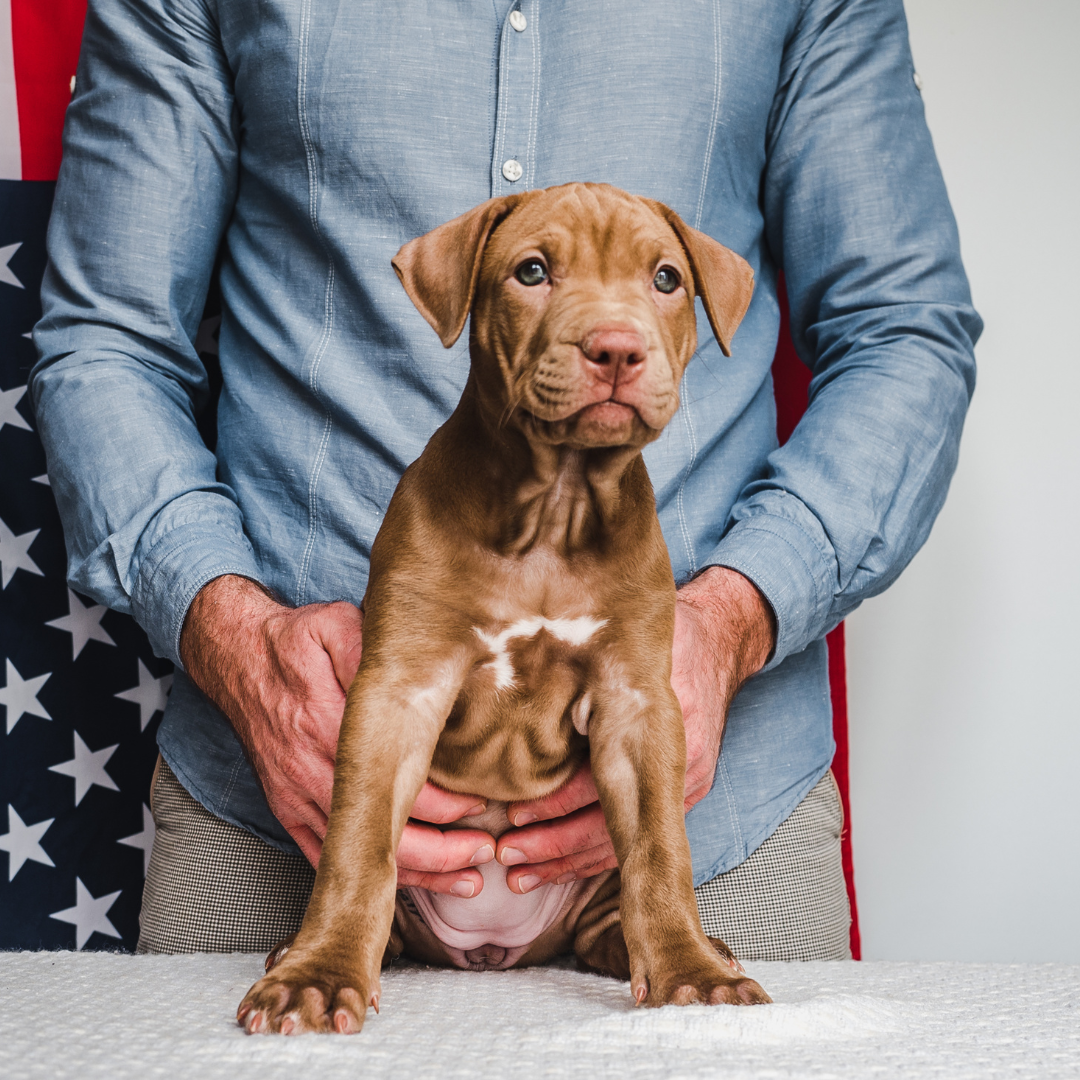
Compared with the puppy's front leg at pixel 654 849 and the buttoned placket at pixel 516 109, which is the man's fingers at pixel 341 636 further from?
the buttoned placket at pixel 516 109

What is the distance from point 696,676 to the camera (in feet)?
6.12

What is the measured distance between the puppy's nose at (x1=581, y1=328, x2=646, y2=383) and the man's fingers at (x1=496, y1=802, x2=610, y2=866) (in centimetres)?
75


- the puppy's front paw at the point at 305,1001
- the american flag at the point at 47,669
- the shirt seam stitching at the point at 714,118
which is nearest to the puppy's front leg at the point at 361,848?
the puppy's front paw at the point at 305,1001

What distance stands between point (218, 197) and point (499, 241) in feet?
3.28

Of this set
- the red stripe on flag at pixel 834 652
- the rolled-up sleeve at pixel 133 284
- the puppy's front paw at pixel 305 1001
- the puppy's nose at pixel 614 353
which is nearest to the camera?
the puppy's front paw at pixel 305 1001

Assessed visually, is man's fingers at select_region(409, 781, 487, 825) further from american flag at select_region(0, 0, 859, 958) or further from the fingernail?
american flag at select_region(0, 0, 859, 958)

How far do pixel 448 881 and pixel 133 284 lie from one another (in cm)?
148

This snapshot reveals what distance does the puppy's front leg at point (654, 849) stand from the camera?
54.7 inches

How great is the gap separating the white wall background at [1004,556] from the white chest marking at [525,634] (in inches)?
66.1

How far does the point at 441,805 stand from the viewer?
5.80 feet

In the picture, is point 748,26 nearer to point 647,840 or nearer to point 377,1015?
point 647,840

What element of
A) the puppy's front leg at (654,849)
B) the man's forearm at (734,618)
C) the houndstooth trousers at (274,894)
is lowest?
the houndstooth trousers at (274,894)

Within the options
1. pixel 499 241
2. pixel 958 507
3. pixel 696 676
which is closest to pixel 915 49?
pixel 958 507

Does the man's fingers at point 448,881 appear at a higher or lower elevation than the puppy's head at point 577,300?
lower
